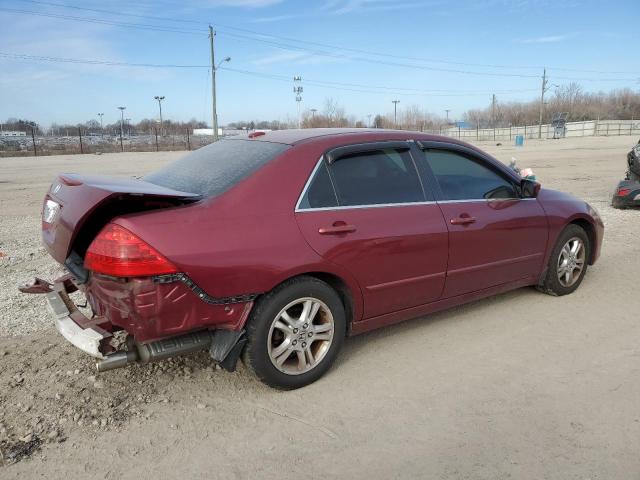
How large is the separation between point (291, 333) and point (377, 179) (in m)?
1.24

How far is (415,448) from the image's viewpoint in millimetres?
2750

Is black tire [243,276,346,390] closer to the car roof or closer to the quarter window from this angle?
the quarter window

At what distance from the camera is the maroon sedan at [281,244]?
111 inches

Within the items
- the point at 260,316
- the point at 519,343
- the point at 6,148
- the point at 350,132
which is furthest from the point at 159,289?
the point at 6,148

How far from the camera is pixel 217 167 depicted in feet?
11.5

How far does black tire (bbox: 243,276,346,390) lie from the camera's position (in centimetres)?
307

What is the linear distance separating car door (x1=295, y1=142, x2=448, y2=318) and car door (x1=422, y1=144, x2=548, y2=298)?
0.53ft

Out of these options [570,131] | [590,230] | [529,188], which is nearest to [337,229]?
[529,188]

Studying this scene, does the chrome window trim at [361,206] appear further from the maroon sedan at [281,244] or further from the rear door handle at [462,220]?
the rear door handle at [462,220]

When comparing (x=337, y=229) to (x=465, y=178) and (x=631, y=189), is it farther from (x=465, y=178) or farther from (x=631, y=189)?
(x=631, y=189)

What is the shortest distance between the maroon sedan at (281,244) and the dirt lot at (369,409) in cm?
30

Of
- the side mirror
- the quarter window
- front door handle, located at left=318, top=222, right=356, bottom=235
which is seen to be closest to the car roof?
the quarter window

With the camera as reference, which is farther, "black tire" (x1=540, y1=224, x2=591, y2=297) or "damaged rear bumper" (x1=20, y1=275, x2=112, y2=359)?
"black tire" (x1=540, y1=224, x2=591, y2=297)

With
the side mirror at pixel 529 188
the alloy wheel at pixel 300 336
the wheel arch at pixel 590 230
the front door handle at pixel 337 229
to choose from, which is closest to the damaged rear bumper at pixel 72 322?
the alloy wheel at pixel 300 336
